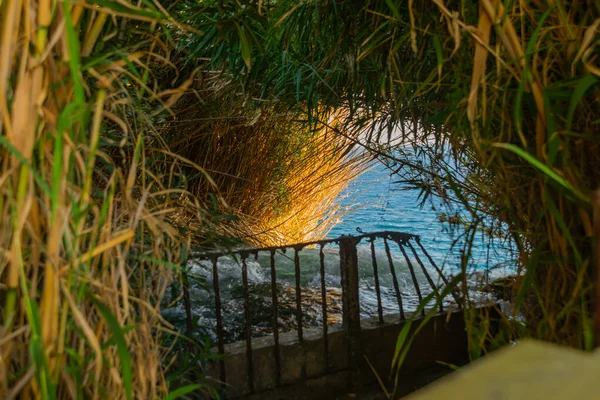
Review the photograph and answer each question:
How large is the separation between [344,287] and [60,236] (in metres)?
2.17

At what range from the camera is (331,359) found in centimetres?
262

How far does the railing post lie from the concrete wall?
0.07ft

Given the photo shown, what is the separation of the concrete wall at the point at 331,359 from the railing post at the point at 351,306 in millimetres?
21

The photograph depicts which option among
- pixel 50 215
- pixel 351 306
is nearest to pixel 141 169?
pixel 50 215

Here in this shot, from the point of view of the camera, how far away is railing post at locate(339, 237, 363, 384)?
8.46 feet

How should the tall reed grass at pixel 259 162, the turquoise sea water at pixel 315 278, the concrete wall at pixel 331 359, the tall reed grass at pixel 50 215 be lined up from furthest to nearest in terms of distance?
the tall reed grass at pixel 259 162 < the turquoise sea water at pixel 315 278 < the concrete wall at pixel 331 359 < the tall reed grass at pixel 50 215

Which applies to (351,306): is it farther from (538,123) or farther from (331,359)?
(538,123)

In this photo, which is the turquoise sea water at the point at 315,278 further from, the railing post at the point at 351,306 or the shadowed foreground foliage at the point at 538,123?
the shadowed foreground foliage at the point at 538,123

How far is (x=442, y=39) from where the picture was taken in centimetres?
91

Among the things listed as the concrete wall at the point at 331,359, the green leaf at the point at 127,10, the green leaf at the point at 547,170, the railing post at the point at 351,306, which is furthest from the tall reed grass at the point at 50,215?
the railing post at the point at 351,306

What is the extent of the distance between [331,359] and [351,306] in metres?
0.26

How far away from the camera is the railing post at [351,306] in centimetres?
258

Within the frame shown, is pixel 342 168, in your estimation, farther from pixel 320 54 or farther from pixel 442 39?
pixel 442 39

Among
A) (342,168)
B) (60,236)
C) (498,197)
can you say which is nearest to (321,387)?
(498,197)
